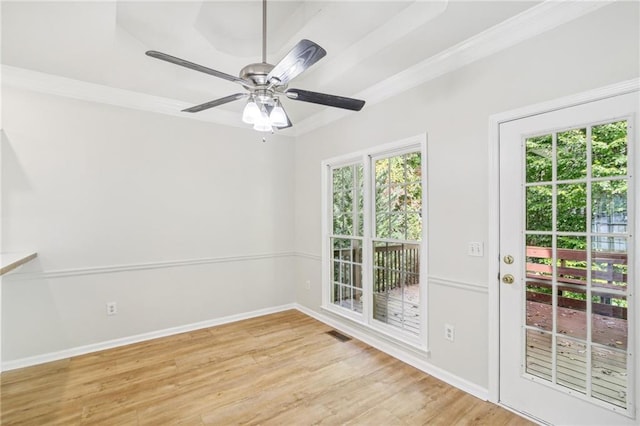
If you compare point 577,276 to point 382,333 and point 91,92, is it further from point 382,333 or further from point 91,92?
point 91,92

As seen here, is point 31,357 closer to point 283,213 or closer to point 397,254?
point 283,213

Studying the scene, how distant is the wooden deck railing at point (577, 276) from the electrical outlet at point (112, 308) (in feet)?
12.5

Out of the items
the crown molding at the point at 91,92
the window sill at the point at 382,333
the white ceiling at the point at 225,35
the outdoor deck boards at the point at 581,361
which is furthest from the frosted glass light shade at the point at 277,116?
the window sill at the point at 382,333

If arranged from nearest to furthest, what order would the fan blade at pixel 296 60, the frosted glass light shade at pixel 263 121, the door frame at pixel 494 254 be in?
the fan blade at pixel 296 60, the frosted glass light shade at pixel 263 121, the door frame at pixel 494 254

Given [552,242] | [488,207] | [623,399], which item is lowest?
[623,399]

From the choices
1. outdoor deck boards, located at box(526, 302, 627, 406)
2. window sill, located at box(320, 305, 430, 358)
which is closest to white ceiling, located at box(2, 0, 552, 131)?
outdoor deck boards, located at box(526, 302, 627, 406)

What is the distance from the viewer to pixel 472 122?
2307 mm

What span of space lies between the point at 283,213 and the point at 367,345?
2.12 meters

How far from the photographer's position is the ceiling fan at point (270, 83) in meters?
1.49

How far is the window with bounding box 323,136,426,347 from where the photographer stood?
9.41ft

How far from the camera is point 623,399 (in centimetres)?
166

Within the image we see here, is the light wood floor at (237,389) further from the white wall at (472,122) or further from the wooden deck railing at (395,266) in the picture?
the wooden deck railing at (395,266)

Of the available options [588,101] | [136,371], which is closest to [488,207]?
[588,101]

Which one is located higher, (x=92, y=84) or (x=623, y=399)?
(x=92, y=84)
